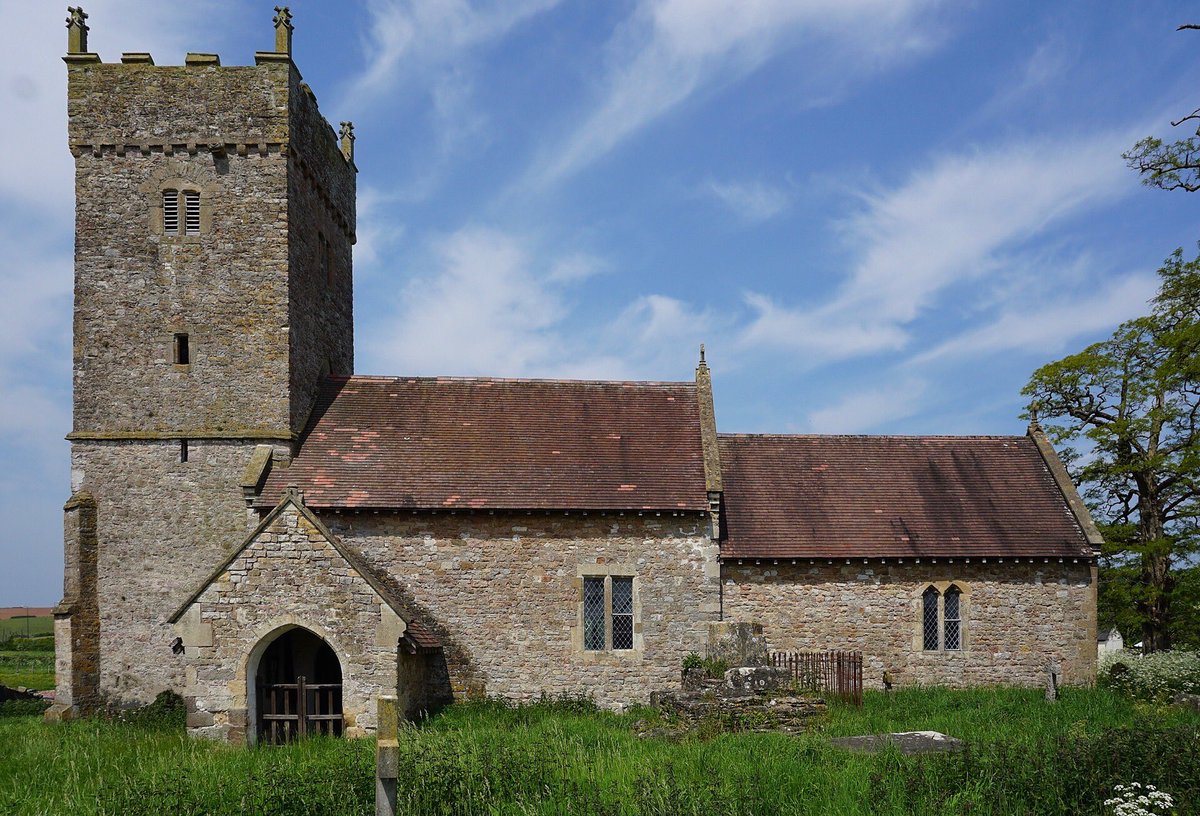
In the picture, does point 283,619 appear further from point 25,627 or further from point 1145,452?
point 25,627

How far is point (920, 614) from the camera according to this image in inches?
836

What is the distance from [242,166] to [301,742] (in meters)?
13.8

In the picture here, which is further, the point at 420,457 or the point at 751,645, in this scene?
the point at 420,457

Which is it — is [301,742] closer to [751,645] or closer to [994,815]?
[751,645]

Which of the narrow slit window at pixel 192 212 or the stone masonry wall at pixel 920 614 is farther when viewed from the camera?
the narrow slit window at pixel 192 212

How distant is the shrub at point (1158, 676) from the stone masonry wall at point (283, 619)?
1638cm

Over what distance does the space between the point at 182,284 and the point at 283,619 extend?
968 cm

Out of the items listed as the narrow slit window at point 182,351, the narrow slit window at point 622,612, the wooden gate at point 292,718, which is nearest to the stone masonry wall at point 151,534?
the narrow slit window at point 182,351

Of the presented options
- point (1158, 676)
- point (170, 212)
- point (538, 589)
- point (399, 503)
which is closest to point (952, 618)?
point (1158, 676)

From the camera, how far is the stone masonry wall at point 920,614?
20.9 metres

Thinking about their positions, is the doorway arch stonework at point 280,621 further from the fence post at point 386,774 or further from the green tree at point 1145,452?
the green tree at point 1145,452

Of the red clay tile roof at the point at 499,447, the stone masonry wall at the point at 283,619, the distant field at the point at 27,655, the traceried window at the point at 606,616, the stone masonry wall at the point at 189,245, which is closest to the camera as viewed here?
the stone masonry wall at the point at 283,619

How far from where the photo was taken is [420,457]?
21.2m

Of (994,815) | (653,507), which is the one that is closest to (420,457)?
(653,507)
